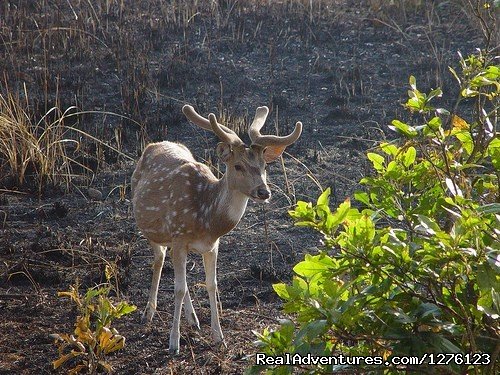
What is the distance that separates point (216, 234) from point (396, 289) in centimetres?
308

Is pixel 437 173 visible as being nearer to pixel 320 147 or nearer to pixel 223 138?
pixel 223 138

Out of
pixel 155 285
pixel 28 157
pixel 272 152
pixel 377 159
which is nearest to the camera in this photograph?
pixel 377 159

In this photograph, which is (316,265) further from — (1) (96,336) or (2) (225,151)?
(2) (225,151)

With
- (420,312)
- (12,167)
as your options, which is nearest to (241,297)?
(12,167)

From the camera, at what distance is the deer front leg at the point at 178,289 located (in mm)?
6457

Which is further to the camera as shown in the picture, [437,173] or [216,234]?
[216,234]

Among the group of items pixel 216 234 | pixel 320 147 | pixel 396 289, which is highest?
pixel 396 289

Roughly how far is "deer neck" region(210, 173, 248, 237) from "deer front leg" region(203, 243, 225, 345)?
215 mm

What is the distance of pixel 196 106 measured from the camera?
1114 cm

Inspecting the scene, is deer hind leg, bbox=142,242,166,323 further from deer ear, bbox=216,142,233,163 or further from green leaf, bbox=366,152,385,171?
green leaf, bbox=366,152,385,171

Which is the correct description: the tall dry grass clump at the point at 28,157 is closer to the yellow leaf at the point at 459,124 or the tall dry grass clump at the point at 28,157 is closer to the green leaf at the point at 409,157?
the yellow leaf at the point at 459,124

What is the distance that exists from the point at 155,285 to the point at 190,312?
38 centimetres

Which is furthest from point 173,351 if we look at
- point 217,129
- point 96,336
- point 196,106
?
point 196,106

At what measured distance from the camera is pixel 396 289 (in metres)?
3.82
